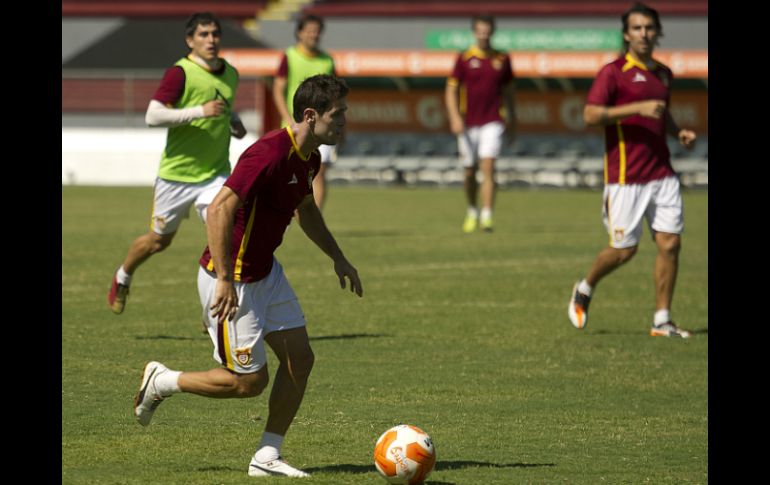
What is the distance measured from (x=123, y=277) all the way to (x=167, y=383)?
4.89 m

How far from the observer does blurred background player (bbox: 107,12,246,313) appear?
11.7m

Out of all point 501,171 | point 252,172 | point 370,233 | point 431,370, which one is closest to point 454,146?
point 501,171

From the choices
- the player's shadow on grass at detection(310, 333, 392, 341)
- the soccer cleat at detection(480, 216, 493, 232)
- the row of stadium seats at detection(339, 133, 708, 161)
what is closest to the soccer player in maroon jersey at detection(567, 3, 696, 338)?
the player's shadow on grass at detection(310, 333, 392, 341)

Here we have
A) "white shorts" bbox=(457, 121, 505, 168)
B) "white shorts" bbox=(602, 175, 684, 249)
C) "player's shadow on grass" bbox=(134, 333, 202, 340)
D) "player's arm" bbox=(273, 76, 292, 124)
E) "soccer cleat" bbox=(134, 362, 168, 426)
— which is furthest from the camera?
"white shorts" bbox=(457, 121, 505, 168)

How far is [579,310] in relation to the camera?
11836 mm

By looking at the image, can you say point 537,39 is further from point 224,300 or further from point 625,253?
point 224,300

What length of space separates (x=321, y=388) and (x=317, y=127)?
8.92 ft

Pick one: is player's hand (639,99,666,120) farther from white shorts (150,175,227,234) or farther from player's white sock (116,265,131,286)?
player's white sock (116,265,131,286)

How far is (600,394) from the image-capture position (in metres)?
9.26

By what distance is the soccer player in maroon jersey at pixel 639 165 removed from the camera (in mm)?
11422

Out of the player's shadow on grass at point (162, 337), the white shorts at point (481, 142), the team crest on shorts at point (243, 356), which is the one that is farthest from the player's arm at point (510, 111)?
the team crest on shorts at point (243, 356)

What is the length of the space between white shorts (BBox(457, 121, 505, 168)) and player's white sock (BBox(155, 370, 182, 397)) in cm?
1330
